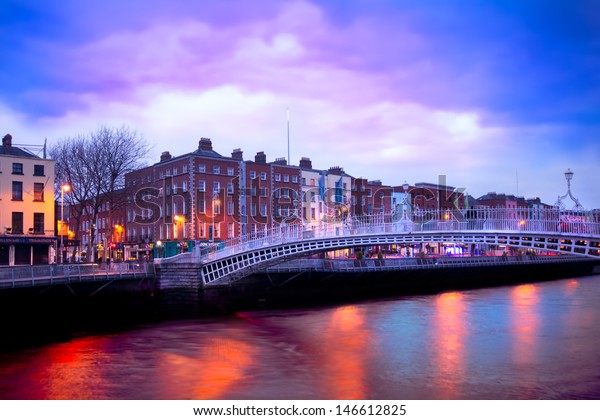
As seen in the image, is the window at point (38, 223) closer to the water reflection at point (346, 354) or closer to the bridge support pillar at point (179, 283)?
the bridge support pillar at point (179, 283)

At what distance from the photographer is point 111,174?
3934 centimetres

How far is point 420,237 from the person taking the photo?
2945cm

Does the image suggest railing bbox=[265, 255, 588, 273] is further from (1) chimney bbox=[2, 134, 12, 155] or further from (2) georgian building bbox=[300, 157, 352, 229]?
(1) chimney bbox=[2, 134, 12, 155]

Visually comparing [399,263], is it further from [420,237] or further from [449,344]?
[449,344]

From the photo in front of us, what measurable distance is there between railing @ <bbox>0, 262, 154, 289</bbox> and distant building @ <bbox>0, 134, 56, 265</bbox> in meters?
10.6

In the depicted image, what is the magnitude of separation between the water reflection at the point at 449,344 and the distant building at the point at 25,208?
25.9m

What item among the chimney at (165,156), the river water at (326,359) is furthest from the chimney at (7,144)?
the river water at (326,359)

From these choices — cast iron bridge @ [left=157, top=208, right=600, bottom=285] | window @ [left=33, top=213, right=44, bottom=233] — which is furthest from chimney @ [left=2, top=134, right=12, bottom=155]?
cast iron bridge @ [left=157, top=208, right=600, bottom=285]

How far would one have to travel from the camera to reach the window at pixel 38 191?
129 ft

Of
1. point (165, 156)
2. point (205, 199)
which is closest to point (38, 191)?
point (205, 199)

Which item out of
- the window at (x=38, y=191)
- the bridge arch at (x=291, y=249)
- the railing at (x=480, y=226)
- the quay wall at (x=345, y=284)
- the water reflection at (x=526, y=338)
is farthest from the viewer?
the window at (x=38, y=191)
